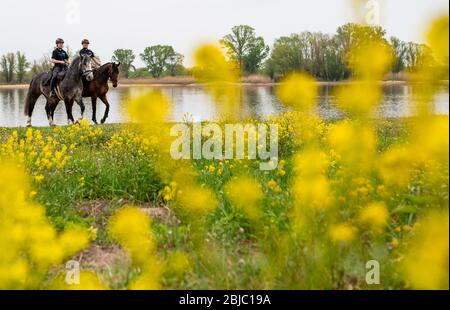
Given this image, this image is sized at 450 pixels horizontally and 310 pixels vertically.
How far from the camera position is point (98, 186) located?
532 centimetres

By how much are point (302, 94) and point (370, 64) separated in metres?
0.36

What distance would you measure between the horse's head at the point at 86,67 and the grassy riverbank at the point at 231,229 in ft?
31.3

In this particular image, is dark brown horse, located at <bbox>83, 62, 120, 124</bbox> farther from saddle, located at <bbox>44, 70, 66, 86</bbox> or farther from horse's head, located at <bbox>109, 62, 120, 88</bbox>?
saddle, located at <bbox>44, 70, 66, 86</bbox>

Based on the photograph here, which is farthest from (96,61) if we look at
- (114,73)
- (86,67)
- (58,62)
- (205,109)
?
(205,109)

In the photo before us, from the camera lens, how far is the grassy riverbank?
2.62 m

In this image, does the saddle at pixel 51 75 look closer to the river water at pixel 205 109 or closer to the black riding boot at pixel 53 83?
the black riding boot at pixel 53 83

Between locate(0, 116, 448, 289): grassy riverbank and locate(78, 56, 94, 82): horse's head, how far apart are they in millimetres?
9545

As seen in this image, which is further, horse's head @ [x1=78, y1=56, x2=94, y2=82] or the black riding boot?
the black riding boot

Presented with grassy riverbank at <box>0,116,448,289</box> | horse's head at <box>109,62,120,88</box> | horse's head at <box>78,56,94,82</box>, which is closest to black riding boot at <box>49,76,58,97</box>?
horse's head at <box>78,56,94,82</box>

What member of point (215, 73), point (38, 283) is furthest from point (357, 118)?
point (38, 283)

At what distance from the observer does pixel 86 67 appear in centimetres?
1464

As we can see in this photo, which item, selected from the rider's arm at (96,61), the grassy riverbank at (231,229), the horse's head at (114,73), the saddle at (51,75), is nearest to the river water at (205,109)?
the grassy riverbank at (231,229)

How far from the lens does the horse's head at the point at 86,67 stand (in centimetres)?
1456
